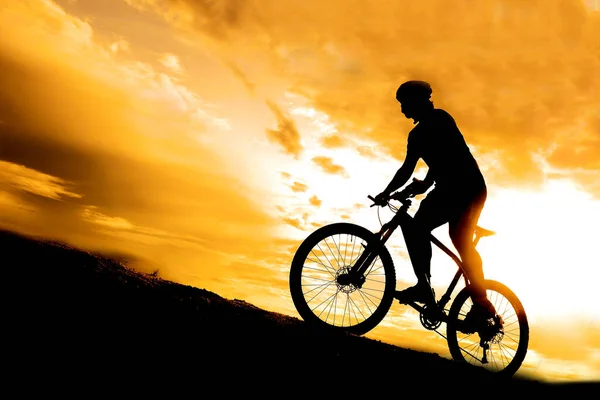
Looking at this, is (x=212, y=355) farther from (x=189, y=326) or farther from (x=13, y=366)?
(x=13, y=366)

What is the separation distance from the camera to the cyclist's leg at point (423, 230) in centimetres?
559

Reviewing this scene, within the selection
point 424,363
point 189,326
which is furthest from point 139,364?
point 424,363

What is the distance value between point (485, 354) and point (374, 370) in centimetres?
300

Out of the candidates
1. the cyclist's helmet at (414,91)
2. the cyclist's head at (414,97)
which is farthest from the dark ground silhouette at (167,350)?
the cyclist's helmet at (414,91)

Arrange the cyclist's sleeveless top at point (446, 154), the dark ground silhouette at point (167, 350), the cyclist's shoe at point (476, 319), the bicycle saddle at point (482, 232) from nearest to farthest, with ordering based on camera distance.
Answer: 1. the dark ground silhouette at point (167, 350)
2. the cyclist's sleeveless top at point (446, 154)
3. the bicycle saddle at point (482, 232)
4. the cyclist's shoe at point (476, 319)

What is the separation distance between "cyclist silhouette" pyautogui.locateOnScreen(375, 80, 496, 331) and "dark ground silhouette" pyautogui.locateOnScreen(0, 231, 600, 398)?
1.33 m

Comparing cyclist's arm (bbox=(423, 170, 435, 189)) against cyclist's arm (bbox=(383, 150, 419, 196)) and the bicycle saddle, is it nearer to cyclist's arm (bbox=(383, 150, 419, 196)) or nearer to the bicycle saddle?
cyclist's arm (bbox=(383, 150, 419, 196))

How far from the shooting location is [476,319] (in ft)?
20.3

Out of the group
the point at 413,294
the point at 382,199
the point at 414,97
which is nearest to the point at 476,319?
the point at 413,294

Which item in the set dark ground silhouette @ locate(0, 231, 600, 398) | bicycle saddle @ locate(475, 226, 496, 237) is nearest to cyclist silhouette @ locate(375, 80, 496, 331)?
bicycle saddle @ locate(475, 226, 496, 237)

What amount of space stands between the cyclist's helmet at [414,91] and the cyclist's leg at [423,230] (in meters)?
1.19

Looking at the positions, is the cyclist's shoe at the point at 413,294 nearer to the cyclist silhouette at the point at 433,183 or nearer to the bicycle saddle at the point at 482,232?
the cyclist silhouette at the point at 433,183

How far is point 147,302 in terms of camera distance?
13.7 ft

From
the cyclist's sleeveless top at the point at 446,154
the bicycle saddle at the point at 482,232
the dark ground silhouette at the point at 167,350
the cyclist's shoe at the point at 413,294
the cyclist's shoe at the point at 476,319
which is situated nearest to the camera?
the dark ground silhouette at the point at 167,350
